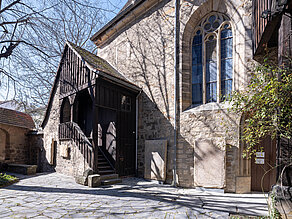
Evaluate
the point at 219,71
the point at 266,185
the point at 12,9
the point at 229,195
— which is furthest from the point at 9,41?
the point at 266,185

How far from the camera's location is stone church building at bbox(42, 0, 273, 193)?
695cm

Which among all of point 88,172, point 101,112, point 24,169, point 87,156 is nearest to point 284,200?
point 88,172

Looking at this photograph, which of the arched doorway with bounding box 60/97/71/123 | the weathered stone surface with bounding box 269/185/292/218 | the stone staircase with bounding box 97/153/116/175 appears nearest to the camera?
the weathered stone surface with bounding box 269/185/292/218

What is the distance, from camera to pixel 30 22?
6484 mm

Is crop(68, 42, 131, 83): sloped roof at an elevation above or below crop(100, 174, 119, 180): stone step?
above

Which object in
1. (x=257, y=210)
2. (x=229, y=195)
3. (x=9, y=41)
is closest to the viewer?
(x=257, y=210)

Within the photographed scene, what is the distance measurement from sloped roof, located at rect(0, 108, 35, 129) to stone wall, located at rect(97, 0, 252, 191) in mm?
6493

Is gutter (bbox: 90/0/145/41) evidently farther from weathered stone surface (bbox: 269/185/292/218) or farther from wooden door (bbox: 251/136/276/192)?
weathered stone surface (bbox: 269/185/292/218)

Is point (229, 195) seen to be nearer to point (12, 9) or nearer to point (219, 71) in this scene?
point (219, 71)

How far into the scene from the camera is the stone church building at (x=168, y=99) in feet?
22.8

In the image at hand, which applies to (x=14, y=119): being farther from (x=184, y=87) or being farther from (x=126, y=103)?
(x=184, y=87)

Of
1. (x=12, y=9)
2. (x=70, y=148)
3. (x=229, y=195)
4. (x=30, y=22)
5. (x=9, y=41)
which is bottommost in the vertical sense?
(x=229, y=195)

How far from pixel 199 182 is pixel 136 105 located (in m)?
4.01

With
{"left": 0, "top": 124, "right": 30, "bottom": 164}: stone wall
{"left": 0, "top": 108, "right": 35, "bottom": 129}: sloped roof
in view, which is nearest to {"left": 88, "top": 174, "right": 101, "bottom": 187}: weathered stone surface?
{"left": 0, "top": 124, "right": 30, "bottom": 164}: stone wall
